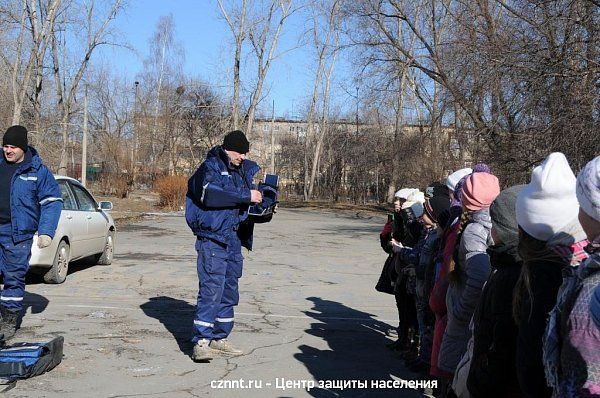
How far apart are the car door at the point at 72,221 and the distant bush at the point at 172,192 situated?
76.8 ft

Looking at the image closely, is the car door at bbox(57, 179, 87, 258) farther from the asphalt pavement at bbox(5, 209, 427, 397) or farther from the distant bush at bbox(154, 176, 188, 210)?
the distant bush at bbox(154, 176, 188, 210)

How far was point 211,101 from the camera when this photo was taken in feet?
153

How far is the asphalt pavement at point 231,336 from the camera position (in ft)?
19.4

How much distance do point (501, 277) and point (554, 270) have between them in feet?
1.34

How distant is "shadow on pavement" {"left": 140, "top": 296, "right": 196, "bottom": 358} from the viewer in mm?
7414

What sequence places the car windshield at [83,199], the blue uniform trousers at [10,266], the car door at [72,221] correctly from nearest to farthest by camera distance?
1. the blue uniform trousers at [10,266]
2. the car door at [72,221]
3. the car windshield at [83,199]

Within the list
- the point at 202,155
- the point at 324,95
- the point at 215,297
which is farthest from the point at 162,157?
the point at 215,297

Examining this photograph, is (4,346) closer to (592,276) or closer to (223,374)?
(223,374)

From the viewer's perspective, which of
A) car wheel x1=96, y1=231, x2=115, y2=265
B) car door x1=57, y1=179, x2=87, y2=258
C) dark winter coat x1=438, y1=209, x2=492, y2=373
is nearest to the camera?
dark winter coat x1=438, y1=209, x2=492, y2=373

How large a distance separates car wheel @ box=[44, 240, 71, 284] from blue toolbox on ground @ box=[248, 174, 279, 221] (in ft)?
15.9

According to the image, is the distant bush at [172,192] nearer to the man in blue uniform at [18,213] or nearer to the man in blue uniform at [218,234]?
the man in blue uniform at [18,213]

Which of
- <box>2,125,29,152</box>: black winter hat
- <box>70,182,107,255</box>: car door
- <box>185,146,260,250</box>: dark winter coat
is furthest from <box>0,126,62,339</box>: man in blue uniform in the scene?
<box>70,182,107,255</box>: car door

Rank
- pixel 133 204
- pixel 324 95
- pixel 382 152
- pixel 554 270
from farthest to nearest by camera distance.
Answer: pixel 324 95
pixel 382 152
pixel 133 204
pixel 554 270

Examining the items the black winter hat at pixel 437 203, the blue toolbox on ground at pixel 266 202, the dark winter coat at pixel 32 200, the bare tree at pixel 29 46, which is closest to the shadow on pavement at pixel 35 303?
the dark winter coat at pixel 32 200
